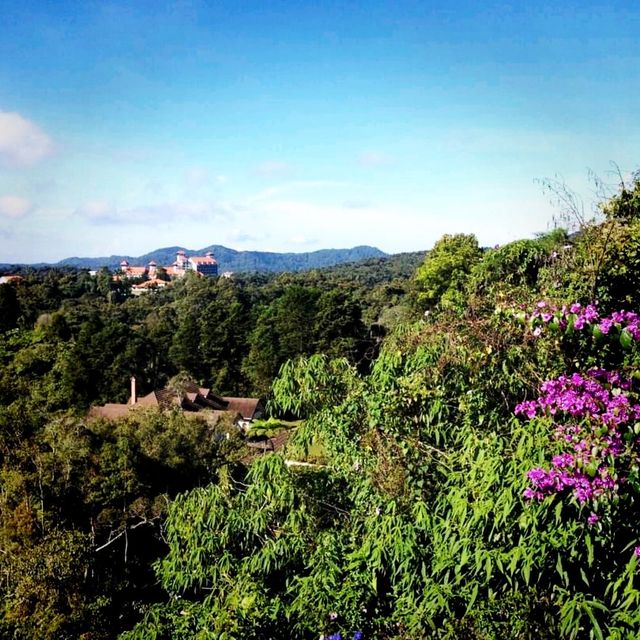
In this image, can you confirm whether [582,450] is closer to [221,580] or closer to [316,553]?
[316,553]

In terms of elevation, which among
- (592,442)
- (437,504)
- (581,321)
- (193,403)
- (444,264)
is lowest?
(193,403)

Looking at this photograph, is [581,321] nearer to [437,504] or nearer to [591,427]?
[591,427]

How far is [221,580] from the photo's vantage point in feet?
11.7

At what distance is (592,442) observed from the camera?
106 inches

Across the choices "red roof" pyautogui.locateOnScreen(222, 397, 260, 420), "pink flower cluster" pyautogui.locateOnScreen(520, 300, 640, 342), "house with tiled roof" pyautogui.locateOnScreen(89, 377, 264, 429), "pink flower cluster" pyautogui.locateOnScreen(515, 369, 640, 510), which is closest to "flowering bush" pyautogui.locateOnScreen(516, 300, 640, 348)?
"pink flower cluster" pyautogui.locateOnScreen(520, 300, 640, 342)

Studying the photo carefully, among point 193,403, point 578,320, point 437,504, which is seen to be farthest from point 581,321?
point 193,403

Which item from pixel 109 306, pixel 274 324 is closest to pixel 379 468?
pixel 274 324

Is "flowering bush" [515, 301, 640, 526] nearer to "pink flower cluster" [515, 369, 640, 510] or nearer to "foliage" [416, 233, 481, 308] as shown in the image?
"pink flower cluster" [515, 369, 640, 510]

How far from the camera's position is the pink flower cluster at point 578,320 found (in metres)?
3.01

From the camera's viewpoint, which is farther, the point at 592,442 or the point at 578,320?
the point at 578,320

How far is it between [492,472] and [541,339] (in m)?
1.03

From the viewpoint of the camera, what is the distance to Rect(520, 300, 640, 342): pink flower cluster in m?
3.01

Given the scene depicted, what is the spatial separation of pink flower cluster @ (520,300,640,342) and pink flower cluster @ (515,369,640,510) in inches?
9.4

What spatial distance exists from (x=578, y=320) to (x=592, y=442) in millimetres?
697
